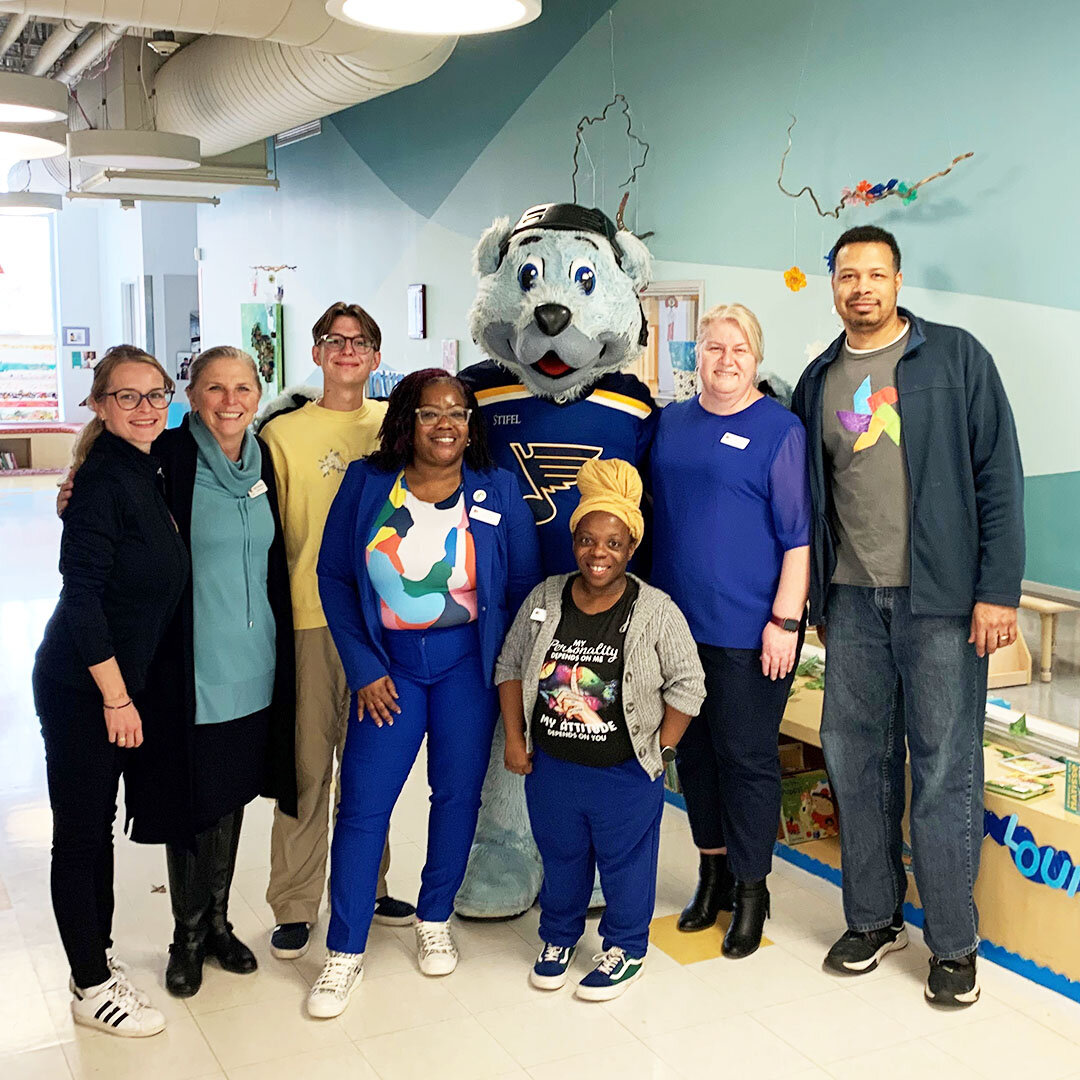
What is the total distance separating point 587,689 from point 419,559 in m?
0.48

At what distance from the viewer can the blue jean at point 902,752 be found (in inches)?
113

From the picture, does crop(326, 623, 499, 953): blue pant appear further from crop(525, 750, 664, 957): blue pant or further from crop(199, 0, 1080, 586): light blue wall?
crop(199, 0, 1080, 586): light blue wall

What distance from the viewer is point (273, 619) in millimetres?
2945

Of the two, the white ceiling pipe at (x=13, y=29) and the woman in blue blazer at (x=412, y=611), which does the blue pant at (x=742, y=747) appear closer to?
the woman in blue blazer at (x=412, y=611)

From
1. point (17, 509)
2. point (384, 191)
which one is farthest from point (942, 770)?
point (17, 509)

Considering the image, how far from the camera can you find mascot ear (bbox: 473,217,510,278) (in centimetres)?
332

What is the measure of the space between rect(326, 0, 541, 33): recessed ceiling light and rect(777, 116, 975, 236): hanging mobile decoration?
4.54ft

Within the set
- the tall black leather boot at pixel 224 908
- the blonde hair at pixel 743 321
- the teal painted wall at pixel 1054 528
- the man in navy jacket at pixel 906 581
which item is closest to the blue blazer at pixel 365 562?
the tall black leather boot at pixel 224 908

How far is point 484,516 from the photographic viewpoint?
2.92 metres

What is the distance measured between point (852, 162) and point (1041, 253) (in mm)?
929

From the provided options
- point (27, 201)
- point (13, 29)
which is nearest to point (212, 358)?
point (13, 29)

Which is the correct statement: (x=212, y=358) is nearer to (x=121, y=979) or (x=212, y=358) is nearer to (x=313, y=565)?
(x=313, y=565)

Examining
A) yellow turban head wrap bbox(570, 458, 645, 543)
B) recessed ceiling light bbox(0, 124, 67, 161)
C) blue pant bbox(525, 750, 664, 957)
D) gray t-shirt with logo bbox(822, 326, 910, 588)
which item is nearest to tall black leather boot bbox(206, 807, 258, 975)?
blue pant bbox(525, 750, 664, 957)

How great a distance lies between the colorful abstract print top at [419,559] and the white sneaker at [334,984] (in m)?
0.78
